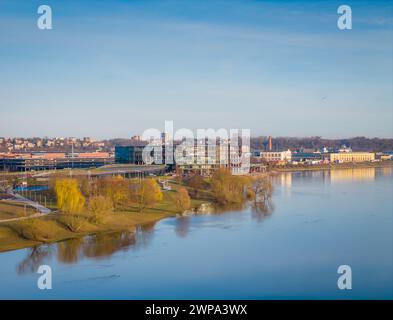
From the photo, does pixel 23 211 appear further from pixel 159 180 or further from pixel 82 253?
pixel 159 180

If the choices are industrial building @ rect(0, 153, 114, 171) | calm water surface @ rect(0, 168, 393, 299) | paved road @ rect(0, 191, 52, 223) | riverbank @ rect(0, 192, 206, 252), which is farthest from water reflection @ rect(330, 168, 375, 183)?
paved road @ rect(0, 191, 52, 223)

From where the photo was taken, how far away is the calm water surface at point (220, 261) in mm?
5566

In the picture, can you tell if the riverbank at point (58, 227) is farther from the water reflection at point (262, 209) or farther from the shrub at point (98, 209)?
the water reflection at point (262, 209)

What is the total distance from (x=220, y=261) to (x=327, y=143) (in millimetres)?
43980

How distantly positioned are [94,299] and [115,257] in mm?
1657

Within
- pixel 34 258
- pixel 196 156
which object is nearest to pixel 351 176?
pixel 196 156

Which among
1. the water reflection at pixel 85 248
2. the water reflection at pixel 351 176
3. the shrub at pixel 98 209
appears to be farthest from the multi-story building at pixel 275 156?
the water reflection at pixel 85 248

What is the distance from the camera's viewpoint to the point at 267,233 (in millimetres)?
8625

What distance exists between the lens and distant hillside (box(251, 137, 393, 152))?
45.2m

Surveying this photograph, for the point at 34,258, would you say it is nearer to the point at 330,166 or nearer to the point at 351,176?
the point at 351,176

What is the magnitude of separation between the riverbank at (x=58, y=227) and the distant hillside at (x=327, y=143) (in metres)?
34.3

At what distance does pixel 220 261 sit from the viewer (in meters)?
6.75

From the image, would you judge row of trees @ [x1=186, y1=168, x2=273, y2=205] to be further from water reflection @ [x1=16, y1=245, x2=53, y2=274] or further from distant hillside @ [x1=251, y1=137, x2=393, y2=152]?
distant hillside @ [x1=251, y1=137, x2=393, y2=152]
